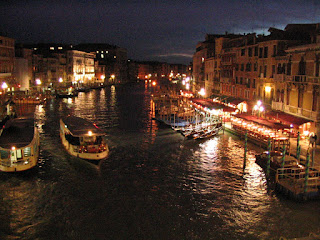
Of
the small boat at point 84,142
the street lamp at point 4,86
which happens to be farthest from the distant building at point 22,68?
the small boat at point 84,142

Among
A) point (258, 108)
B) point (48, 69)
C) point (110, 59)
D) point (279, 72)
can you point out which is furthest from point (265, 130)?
point (110, 59)

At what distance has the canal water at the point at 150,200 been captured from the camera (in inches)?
558

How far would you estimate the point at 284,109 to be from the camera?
28.8 m

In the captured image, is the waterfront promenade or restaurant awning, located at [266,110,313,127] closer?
the waterfront promenade

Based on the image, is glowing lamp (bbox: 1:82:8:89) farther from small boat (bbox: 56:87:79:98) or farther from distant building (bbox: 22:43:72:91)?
small boat (bbox: 56:87:79:98)

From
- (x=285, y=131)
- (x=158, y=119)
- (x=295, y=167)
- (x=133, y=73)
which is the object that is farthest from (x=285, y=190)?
(x=133, y=73)

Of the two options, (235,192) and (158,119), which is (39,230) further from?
(158,119)

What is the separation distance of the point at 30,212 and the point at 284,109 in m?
22.4

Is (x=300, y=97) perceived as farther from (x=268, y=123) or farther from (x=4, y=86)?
(x=4, y=86)

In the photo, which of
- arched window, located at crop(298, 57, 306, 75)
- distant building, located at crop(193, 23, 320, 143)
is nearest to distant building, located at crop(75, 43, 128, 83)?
distant building, located at crop(193, 23, 320, 143)

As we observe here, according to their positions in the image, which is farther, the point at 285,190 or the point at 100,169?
the point at 100,169

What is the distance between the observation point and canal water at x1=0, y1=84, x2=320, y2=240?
1418 cm

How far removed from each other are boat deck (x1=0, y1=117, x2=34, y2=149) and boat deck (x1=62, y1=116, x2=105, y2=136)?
2864 mm

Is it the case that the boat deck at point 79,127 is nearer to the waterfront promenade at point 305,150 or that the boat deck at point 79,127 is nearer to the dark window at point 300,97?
the waterfront promenade at point 305,150
